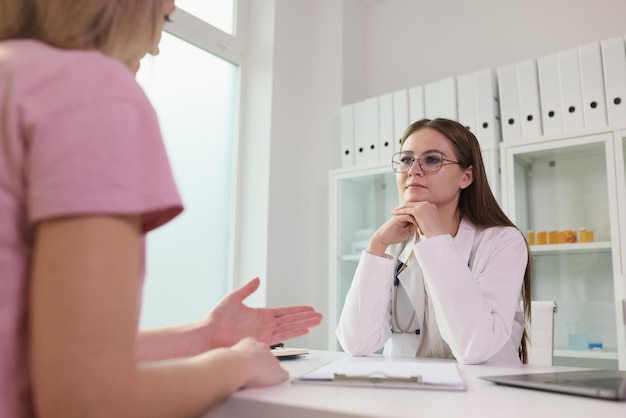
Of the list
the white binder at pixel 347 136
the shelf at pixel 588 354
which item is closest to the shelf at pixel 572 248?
the shelf at pixel 588 354

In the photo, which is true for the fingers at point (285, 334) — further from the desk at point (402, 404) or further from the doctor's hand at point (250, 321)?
the desk at point (402, 404)

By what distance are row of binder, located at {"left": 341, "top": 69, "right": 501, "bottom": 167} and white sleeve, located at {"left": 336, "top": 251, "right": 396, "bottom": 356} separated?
1.29m

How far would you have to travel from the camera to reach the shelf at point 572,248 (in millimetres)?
2328

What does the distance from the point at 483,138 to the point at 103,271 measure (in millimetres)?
2468

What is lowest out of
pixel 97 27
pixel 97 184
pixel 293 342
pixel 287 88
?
pixel 293 342

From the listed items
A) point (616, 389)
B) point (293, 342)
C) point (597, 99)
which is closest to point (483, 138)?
point (597, 99)

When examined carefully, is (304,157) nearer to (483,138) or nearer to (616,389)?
(483,138)

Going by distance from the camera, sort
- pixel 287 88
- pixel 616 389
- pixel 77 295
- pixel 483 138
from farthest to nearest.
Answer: pixel 287 88
pixel 483 138
pixel 616 389
pixel 77 295

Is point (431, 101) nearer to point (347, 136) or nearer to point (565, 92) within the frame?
point (347, 136)

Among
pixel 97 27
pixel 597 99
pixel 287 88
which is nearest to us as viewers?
pixel 97 27

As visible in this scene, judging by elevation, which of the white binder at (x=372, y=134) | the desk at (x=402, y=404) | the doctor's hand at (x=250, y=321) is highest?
the white binder at (x=372, y=134)

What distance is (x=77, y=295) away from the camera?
18.7 inches

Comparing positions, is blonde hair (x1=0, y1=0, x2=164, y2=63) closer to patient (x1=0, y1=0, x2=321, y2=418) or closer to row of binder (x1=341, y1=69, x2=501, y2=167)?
patient (x1=0, y1=0, x2=321, y2=418)

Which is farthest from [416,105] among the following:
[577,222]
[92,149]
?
[92,149]
